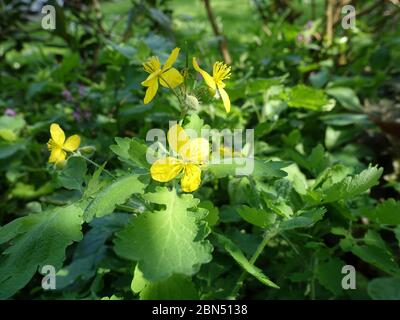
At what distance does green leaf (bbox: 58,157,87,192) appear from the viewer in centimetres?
104

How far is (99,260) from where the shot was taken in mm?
1295

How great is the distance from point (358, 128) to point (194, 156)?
1233 mm

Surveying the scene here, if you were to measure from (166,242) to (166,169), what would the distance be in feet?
0.45

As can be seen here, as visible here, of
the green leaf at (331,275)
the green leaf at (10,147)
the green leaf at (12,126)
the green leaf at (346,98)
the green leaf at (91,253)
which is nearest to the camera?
the green leaf at (331,275)

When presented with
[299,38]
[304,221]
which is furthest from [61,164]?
[299,38]

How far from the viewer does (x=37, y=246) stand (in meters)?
0.84

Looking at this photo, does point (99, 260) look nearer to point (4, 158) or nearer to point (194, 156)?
point (194, 156)

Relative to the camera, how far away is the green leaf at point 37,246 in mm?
821

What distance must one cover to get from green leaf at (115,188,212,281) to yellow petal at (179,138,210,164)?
0.08 metres

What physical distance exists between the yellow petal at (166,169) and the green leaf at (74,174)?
0.88ft

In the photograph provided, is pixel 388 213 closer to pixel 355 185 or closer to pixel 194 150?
pixel 355 185

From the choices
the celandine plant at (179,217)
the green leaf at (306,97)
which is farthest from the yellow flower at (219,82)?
the green leaf at (306,97)

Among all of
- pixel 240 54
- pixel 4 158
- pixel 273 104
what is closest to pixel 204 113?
pixel 273 104

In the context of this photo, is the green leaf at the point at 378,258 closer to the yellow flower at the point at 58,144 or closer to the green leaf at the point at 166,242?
the green leaf at the point at 166,242
